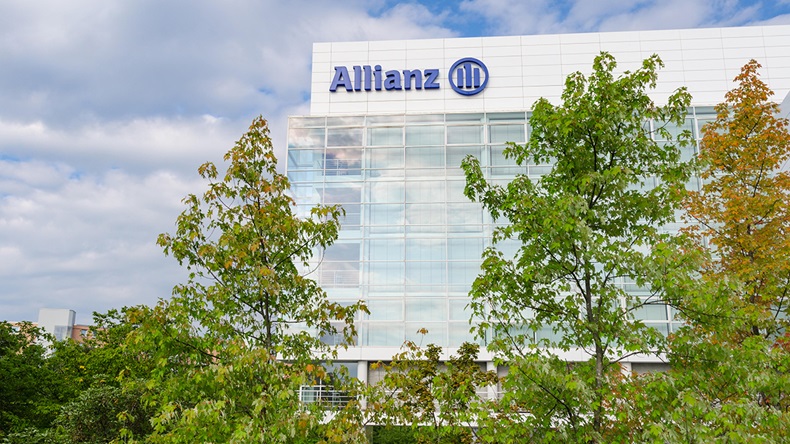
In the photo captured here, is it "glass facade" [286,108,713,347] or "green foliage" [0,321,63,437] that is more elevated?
"glass facade" [286,108,713,347]

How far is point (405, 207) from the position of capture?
37.4 m

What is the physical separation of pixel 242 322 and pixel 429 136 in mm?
27833

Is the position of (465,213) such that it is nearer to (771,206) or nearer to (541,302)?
(771,206)

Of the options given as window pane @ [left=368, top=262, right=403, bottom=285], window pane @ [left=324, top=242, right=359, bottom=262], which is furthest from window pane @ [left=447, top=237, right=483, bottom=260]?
window pane @ [left=324, top=242, right=359, bottom=262]

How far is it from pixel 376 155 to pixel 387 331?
9.70 metres

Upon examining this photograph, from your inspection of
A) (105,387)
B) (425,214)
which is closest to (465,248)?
(425,214)

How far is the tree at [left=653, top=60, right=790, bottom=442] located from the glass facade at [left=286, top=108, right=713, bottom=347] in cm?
1764

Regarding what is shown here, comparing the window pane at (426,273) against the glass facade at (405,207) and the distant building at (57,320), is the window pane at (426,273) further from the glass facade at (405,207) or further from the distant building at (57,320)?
the distant building at (57,320)

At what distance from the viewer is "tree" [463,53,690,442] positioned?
34.9 ft

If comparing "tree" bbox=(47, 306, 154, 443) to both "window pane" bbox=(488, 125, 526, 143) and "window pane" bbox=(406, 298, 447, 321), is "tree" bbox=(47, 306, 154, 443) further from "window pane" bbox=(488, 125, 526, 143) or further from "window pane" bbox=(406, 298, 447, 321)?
"window pane" bbox=(488, 125, 526, 143)

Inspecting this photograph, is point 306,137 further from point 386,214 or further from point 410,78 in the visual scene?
point 410,78

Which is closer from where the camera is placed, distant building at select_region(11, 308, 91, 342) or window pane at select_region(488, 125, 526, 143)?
window pane at select_region(488, 125, 526, 143)

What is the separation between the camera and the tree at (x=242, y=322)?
10.2m

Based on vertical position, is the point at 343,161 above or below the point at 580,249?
above
